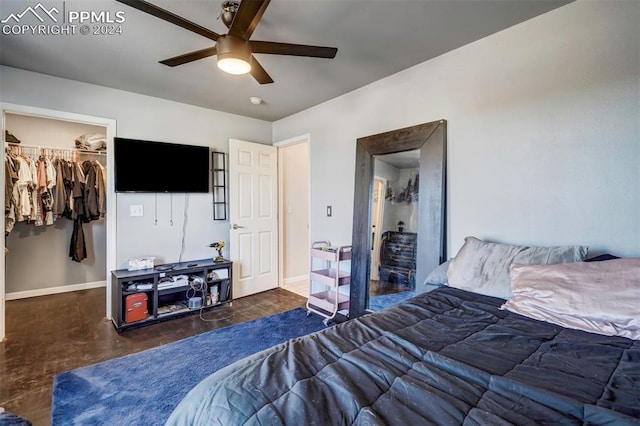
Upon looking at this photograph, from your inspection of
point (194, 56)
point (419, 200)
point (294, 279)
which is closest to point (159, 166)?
point (194, 56)

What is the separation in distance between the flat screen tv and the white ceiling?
64 cm

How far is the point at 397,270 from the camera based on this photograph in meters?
2.81

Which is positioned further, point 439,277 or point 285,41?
point 285,41

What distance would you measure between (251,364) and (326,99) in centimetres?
321

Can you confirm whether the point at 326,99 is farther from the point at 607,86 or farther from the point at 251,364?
the point at 251,364

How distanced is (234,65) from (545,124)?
207 cm

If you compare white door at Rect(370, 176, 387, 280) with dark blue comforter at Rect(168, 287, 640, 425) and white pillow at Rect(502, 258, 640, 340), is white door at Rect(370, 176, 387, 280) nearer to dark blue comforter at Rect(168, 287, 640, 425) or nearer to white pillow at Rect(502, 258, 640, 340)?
white pillow at Rect(502, 258, 640, 340)

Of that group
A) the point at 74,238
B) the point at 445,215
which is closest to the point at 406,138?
the point at 445,215

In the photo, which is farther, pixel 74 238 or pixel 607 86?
pixel 74 238

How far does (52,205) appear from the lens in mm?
3869

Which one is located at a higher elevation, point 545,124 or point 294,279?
point 545,124

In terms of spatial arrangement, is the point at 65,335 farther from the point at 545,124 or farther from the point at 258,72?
the point at 545,124

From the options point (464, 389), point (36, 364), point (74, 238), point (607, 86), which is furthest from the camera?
point (74, 238)

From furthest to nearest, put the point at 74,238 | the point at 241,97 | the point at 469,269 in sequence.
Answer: the point at 74,238 → the point at 241,97 → the point at 469,269
